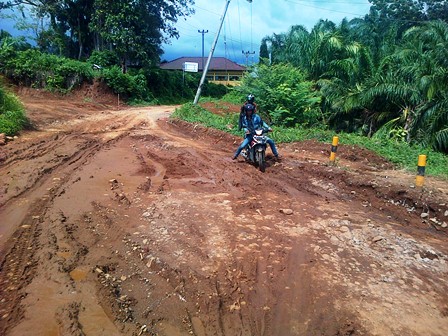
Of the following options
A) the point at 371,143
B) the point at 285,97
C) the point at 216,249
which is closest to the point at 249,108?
the point at 371,143

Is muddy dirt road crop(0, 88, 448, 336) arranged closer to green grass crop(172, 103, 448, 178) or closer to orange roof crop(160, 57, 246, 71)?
green grass crop(172, 103, 448, 178)

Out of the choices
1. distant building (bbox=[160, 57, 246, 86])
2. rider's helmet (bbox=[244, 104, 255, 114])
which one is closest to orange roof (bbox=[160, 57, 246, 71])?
distant building (bbox=[160, 57, 246, 86])

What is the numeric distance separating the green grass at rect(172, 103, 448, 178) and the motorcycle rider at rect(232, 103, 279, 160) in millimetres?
3011

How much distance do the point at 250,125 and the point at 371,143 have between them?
15.5 ft

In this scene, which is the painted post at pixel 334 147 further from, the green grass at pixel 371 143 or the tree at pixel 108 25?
the tree at pixel 108 25

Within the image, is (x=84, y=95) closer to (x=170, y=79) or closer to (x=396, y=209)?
(x=170, y=79)

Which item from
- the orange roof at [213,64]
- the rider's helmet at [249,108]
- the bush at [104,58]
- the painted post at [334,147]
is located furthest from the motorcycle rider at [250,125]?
the orange roof at [213,64]

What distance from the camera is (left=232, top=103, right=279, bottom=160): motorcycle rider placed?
30.7ft

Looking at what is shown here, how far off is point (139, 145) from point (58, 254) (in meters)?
7.40

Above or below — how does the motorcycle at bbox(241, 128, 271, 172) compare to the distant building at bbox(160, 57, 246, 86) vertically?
below

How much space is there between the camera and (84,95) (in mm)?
24891

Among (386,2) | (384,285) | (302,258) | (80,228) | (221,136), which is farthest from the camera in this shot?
(386,2)

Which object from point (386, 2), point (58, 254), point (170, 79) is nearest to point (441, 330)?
point (58, 254)

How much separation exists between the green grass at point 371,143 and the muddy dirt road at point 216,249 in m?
1.24
